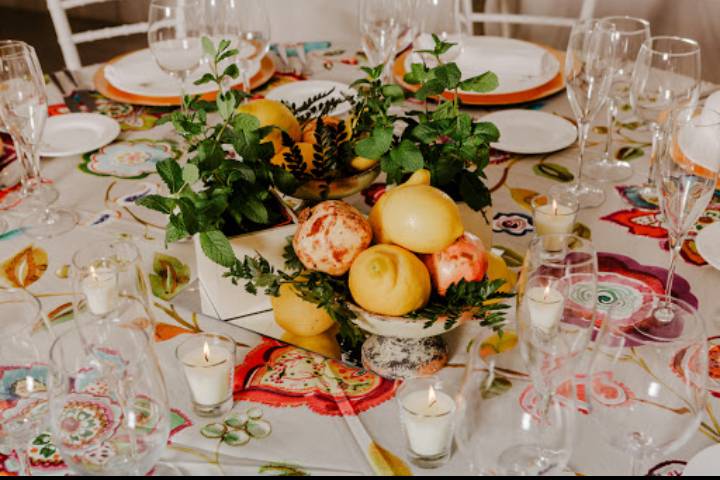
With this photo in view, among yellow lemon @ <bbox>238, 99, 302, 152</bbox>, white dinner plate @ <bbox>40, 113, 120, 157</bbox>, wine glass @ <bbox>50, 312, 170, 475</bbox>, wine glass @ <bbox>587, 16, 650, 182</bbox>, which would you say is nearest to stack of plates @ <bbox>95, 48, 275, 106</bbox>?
white dinner plate @ <bbox>40, 113, 120, 157</bbox>

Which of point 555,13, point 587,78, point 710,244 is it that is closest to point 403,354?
point 710,244

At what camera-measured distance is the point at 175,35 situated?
1.39 metres

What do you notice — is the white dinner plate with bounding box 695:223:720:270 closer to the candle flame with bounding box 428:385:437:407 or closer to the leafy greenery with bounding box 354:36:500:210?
the leafy greenery with bounding box 354:36:500:210

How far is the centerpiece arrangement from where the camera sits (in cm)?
82

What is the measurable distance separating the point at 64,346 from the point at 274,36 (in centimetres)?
261

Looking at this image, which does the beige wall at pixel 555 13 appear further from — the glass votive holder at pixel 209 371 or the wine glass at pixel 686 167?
the glass votive holder at pixel 209 371

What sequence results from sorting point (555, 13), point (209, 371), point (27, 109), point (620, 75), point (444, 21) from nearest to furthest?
point (209, 371) → point (27, 109) → point (620, 75) → point (444, 21) → point (555, 13)

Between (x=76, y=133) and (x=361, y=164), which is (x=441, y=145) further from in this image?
(x=76, y=133)

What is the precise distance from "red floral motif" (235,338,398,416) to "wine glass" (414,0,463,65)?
70 cm

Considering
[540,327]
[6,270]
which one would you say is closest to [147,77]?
[6,270]

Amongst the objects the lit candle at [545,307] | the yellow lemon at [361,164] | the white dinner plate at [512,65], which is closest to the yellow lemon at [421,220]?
the lit candle at [545,307]

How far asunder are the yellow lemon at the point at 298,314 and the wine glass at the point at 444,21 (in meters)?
0.65

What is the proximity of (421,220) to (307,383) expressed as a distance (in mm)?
217

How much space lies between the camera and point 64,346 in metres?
0.70
